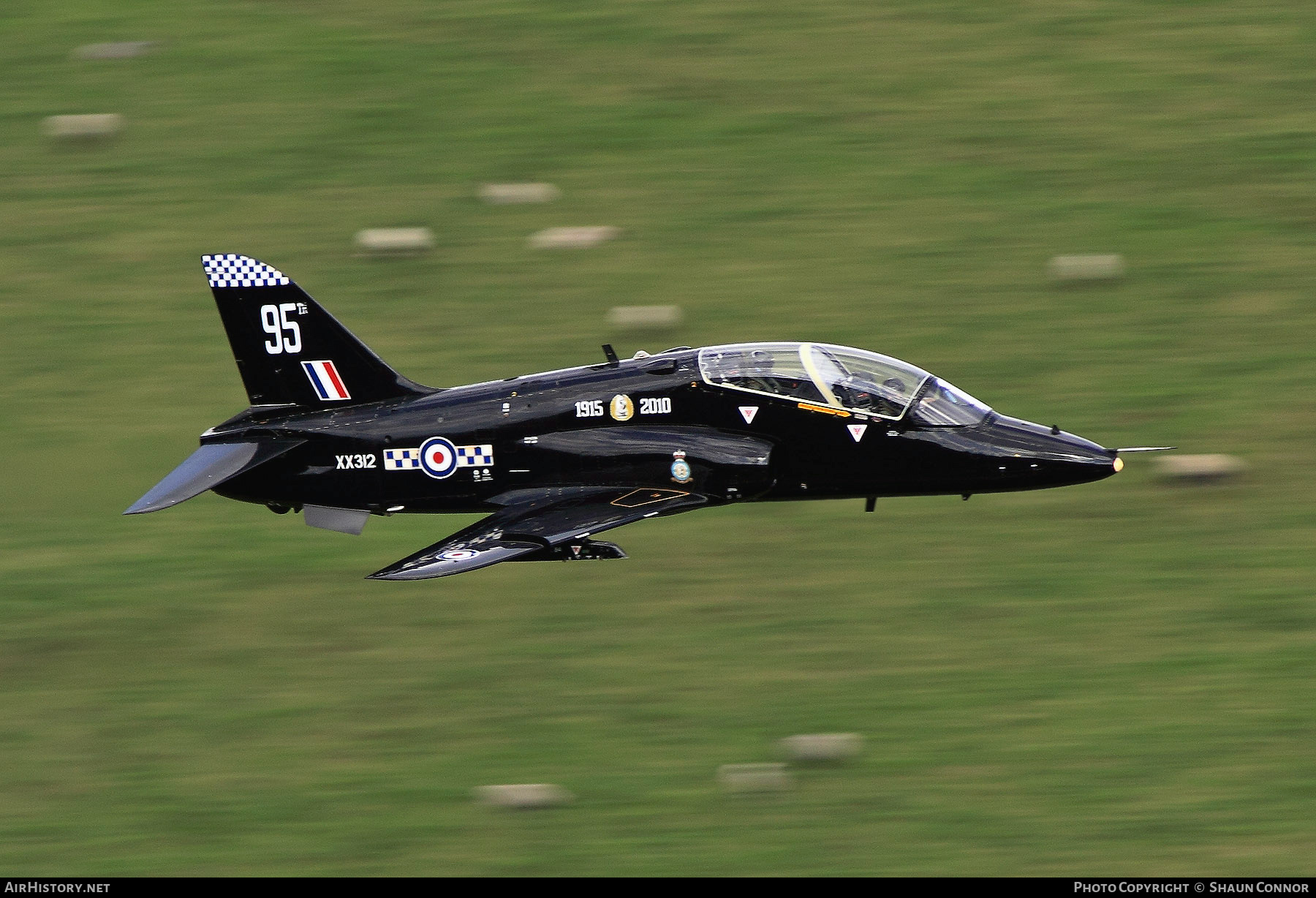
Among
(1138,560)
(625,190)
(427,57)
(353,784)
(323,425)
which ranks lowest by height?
(353,784)

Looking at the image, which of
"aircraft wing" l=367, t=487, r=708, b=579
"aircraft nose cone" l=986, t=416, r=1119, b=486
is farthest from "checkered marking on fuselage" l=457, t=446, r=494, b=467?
"aircraft nose cone" l=986, t=416, r=1119, b=486

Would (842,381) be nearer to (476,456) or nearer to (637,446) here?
(637,446)

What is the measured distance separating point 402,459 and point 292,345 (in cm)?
215

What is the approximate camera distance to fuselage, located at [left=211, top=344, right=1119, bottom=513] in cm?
1972

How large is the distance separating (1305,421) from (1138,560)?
4.68 meters

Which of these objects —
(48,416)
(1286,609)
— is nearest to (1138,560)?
(1286,609)

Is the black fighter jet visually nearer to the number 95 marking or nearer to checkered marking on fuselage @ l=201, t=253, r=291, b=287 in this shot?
checkered marking on fuselage @ l=201, t=253, r=291, b=287

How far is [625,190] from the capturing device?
96.7 feet

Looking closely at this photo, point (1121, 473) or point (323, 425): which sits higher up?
point (323, 425)

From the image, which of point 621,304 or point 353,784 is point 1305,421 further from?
point 353,784

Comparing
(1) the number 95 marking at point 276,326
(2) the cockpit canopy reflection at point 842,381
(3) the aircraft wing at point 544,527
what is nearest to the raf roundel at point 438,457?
(3) the aircraft wing at point 544,527

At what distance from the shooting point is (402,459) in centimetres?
2036

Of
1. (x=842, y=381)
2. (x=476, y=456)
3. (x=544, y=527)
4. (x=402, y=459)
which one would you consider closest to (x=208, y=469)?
(x=402, y=459)

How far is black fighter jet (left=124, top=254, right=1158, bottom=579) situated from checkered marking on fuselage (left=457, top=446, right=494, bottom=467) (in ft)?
0.06
